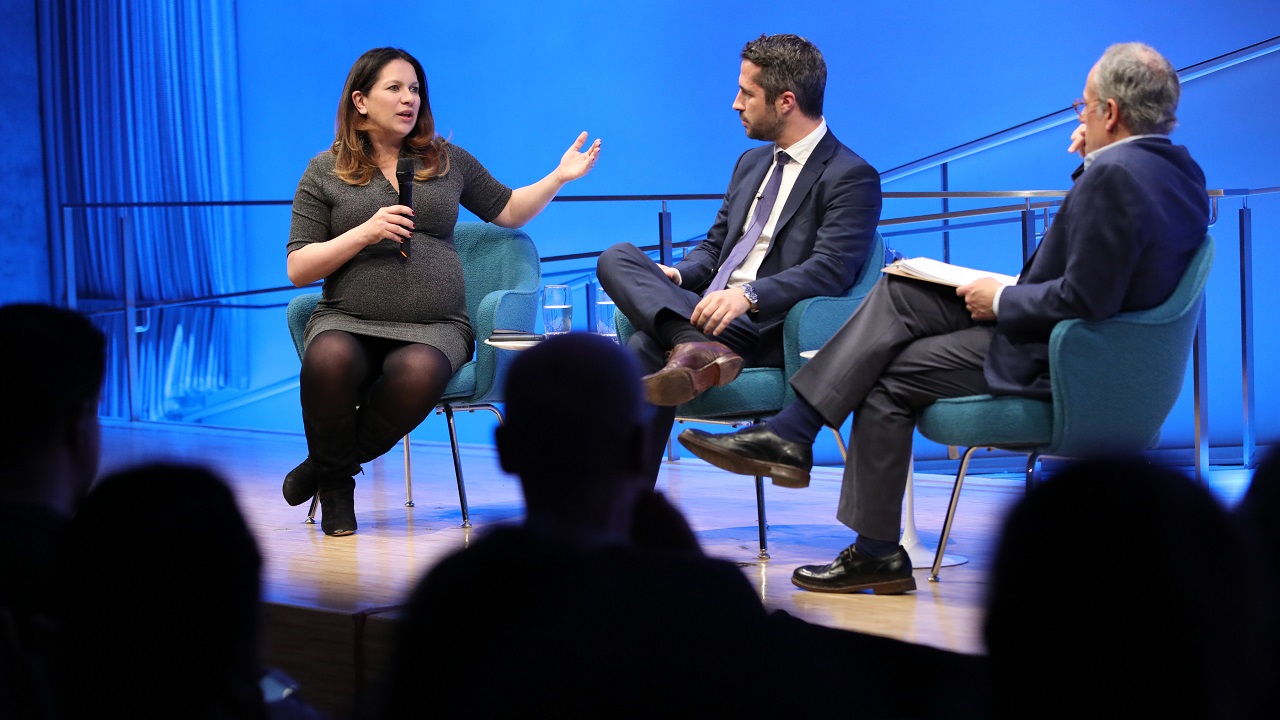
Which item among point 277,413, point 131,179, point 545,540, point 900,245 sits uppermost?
point 131,179

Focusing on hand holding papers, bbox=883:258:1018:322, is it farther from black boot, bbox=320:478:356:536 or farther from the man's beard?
black boot, bbox=320:478:356:536

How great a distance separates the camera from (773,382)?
278 centimetres

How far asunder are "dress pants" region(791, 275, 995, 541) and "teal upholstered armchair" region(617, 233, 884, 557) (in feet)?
0.89

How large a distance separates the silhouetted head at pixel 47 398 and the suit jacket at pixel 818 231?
173 cm

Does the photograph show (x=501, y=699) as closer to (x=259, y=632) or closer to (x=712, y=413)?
(x=259, y=632)

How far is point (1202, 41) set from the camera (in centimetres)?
540

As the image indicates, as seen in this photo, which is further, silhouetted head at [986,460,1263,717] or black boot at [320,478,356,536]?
black boot at [320,478,356,536]

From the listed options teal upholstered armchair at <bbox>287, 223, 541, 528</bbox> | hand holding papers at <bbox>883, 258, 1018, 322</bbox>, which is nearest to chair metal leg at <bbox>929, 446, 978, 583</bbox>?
hand holding papers at <bbox>883, 258, 1018, 322</bbox>

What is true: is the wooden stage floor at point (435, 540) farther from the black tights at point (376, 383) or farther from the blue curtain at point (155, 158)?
the blue curtain at point (155, 158)

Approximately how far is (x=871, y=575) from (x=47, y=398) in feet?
5.11

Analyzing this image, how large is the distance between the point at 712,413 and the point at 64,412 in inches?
68.4

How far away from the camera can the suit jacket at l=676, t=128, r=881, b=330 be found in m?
2.77

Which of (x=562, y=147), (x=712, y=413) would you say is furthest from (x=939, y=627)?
(x=562, y=147)

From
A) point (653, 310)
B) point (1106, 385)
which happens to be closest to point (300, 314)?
point (653, 310)
